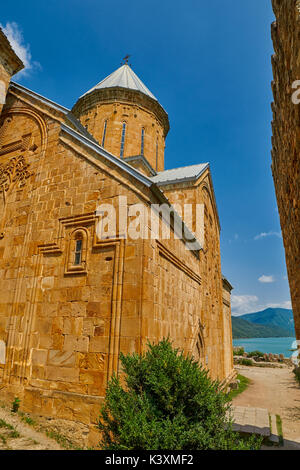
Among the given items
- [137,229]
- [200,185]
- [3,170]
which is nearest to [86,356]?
[137,229]

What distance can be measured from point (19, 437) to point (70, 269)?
2927 millimetres

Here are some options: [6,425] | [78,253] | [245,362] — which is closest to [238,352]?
[245,362]

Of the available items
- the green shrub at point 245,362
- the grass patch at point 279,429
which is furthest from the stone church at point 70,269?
the green shrub at point 245,362

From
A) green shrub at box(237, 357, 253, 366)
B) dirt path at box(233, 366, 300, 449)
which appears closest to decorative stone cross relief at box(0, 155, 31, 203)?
dirt path at box(233, 366, 300, 449)

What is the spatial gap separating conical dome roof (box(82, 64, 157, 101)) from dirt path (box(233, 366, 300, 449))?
52.5ft

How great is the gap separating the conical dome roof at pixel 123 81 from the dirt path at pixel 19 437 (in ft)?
51.2

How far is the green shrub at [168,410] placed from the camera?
118 inches

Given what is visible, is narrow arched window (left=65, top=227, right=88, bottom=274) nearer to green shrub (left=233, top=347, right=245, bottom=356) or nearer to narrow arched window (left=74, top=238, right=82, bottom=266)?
narrow arched window (left=74, top=238, right=82, bottom=266)

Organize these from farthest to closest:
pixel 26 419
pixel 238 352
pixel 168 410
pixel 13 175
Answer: pixel 238 352 < pixel 13 175 < pixel 26 419 < pixel 168 410

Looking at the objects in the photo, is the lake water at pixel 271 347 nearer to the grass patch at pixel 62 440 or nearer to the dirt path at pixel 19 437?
the grass patch at pixel 62 440

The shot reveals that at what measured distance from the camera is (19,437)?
14.7 ft

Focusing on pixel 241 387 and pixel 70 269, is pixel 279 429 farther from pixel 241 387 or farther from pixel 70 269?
pixel 70 269

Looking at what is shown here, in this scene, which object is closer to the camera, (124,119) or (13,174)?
(13,174)

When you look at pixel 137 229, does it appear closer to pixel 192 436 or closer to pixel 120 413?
pixel 120 413
